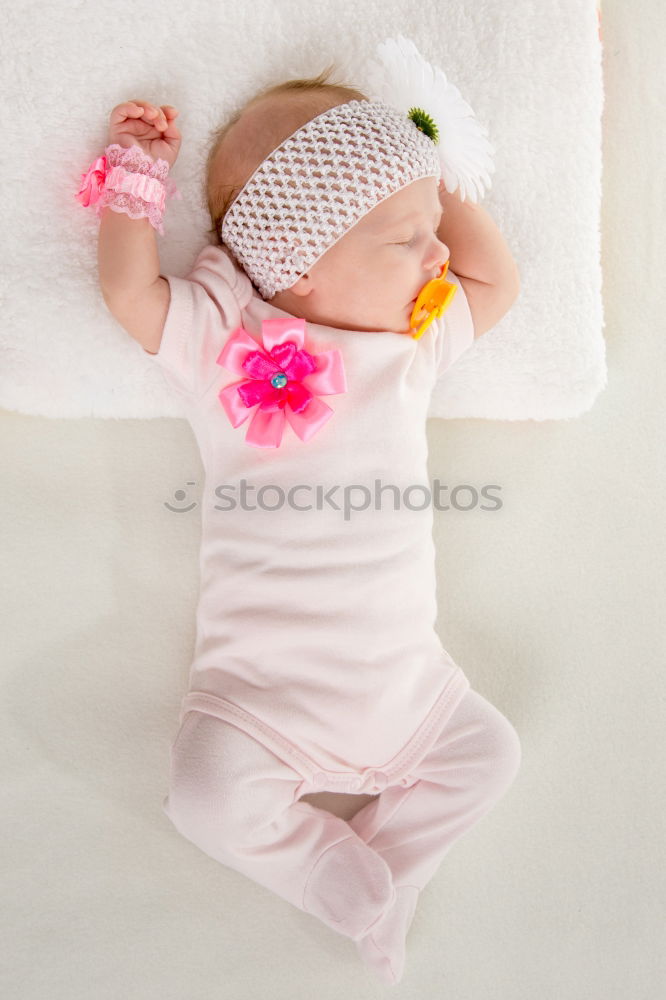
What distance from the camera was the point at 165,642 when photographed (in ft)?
4.95

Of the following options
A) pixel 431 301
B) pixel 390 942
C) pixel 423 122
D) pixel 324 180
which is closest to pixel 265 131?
pixel 324 180

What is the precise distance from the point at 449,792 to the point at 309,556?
45 centimetres

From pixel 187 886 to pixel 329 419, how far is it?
0.81m

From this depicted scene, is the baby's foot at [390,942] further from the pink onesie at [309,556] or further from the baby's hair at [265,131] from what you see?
the baby's hair at [265,131]

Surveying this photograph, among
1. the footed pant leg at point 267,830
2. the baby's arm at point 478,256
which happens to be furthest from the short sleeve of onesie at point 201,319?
the footed pant leg at point 267,830

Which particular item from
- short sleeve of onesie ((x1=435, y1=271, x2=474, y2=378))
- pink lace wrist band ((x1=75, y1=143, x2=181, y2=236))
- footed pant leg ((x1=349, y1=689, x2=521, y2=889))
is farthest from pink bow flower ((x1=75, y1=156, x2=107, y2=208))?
footed pant leg ((x1=349, y1=689, x2=521, y2=889))

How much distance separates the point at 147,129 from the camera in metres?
1.35

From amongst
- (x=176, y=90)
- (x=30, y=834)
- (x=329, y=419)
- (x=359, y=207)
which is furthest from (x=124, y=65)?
(x=30, y=834)

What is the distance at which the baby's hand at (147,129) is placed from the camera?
1321mm

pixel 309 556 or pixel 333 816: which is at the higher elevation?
pixel 309 556

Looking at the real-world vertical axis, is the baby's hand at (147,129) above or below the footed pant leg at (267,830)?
above

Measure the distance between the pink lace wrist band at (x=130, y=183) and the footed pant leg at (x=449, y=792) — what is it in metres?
0.90

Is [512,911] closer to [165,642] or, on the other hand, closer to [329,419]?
[165,642]

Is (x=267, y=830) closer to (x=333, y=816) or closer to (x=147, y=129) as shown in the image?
(x=333, y=816)
